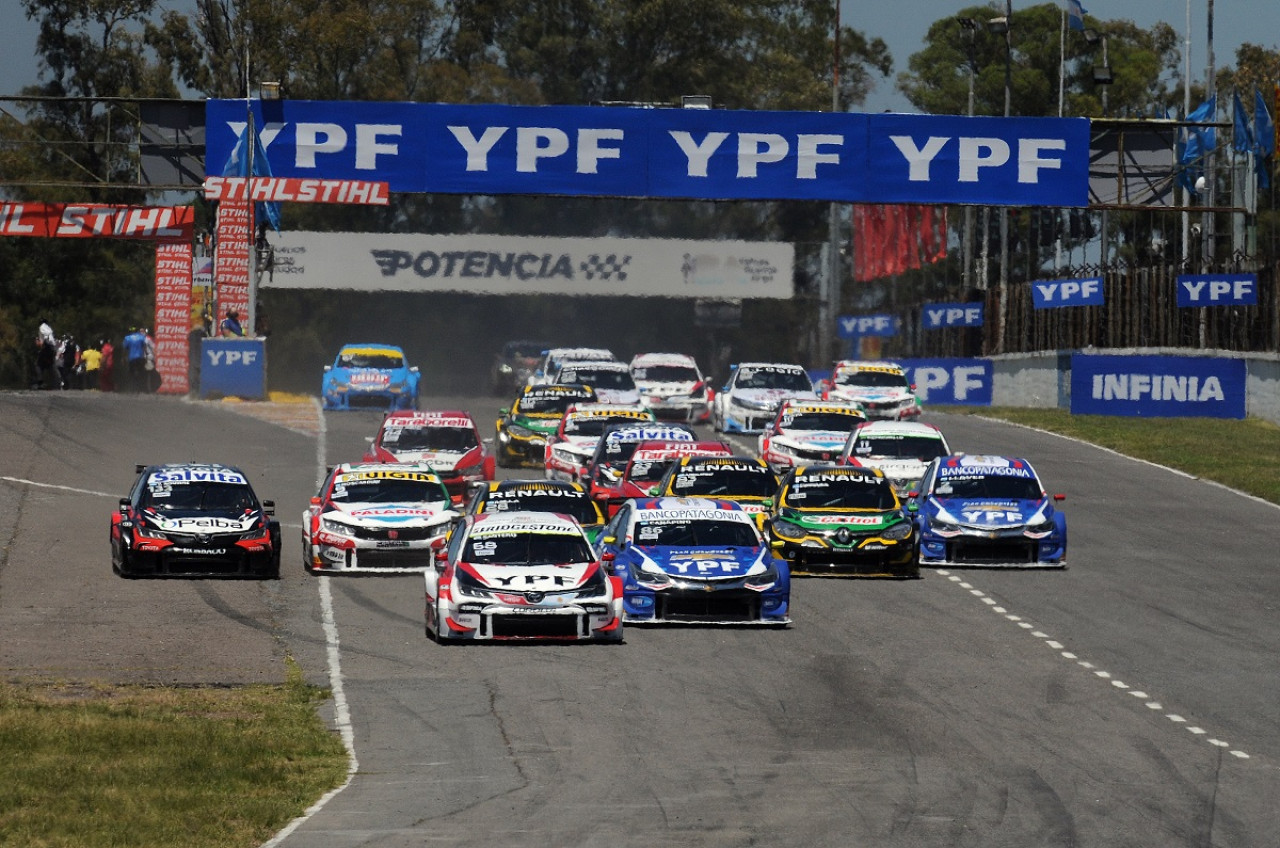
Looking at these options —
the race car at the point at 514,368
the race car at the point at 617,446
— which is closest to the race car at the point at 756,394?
the race car at the point at 617,446

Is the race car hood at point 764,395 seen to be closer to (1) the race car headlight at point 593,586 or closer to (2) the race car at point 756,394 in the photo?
(2) the race car at point 756,394

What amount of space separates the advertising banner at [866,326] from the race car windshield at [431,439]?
33.2m

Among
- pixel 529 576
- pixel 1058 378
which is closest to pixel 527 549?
pixel 529 576

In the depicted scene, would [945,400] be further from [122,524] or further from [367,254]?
[122,524]

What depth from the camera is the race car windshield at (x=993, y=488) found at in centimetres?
2698

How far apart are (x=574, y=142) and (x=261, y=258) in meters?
9.12

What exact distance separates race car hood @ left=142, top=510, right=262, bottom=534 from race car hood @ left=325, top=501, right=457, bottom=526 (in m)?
0.99

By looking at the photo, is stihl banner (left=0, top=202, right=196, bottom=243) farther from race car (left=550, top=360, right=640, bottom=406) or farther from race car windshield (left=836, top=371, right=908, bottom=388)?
race car windshield (left=836, top=371, right=908, bottom=388)

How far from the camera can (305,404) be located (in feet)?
163

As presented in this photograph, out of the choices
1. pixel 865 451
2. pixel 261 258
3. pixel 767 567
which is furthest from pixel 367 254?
pixel 767 567

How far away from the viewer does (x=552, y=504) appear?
2545cm

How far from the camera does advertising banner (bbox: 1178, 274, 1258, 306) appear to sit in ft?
146

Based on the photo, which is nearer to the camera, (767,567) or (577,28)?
(767,567)

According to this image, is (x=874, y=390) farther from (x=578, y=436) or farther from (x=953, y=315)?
(x=953, y=315)
